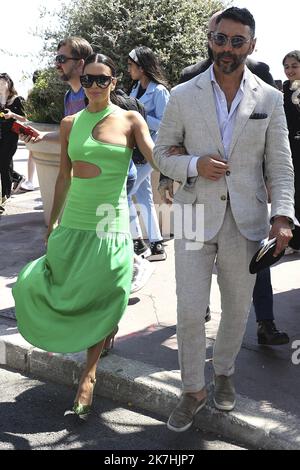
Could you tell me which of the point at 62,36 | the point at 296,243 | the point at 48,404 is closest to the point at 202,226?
the point at 48,404

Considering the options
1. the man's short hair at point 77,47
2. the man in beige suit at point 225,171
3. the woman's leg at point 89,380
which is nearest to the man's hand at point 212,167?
the man in beige suit at point 225,171

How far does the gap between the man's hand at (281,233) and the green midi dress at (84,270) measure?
0.96 metres

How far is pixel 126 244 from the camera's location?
13.2 ft

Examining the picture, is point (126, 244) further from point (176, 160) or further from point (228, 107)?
point (228, 107)

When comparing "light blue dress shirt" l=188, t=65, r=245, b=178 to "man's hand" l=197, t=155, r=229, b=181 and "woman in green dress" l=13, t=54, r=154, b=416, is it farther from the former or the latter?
"woman in green dress" l=13, t=54, r=154, b=416

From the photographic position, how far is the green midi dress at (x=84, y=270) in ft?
12.6

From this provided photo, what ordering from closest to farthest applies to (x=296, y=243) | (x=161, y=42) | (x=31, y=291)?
1. (x=31, y=291)
2. (x=296, y=243)
3. (x=161, y=42)

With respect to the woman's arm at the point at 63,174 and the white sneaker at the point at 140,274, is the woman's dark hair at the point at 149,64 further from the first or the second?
the woman's arm at the point at 63,174

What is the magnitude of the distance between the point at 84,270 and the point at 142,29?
4.04 m

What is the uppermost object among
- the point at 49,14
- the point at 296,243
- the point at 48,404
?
the point at 49,14

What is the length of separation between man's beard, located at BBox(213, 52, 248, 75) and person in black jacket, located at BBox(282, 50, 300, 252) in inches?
100

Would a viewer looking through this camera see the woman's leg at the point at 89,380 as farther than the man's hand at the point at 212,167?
Yes

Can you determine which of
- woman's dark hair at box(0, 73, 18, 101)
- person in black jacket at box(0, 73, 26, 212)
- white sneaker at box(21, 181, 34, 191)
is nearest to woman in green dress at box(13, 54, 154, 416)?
person in black jacket at box(0, 73, 26, 212)
